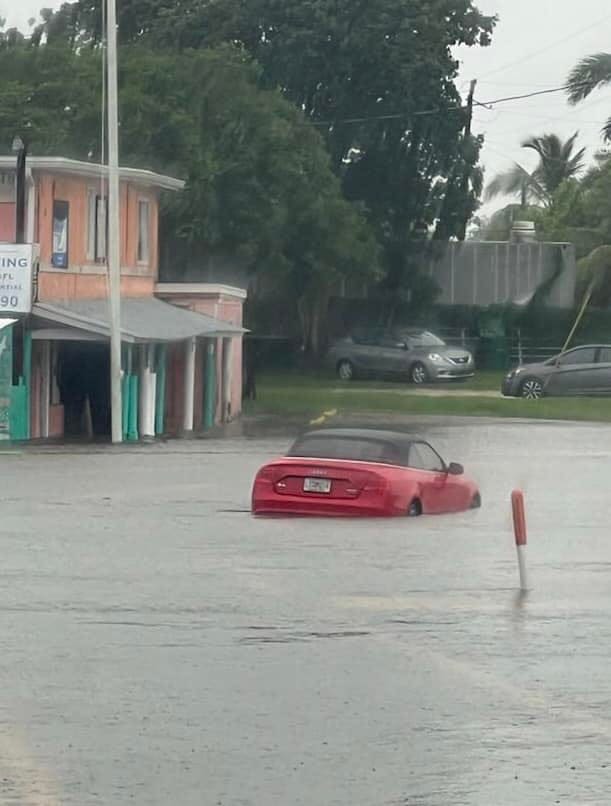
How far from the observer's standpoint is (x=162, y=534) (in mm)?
22625

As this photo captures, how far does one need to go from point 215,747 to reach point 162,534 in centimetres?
1243

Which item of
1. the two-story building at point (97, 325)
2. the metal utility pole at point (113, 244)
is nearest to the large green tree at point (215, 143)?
the two-story building at point (97, 325)

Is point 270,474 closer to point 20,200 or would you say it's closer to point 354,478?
point 354,478

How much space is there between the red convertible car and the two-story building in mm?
17035

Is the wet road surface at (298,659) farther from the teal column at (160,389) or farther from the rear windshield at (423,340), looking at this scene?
the rear windshield at (423,340)

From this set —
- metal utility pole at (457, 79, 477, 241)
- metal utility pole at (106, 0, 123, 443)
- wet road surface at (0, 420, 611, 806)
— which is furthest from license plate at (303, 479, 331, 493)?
metal utility pole at (457, 79, 477, 241)

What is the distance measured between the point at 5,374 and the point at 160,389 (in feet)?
17.5

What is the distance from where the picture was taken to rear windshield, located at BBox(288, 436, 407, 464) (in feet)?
80.1

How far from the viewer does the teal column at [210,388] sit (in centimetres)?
4844

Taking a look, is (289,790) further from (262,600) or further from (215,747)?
(262,600)

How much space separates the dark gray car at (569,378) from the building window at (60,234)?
16.7 metres

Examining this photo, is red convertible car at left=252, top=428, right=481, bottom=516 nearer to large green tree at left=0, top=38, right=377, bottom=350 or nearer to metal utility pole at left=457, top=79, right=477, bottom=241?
large green tree at left=0, top=38, right=377, bottom=350

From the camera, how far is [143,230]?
48406 millimetres

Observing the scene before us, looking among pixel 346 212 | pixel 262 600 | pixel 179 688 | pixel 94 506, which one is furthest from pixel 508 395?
pixel 179 688
